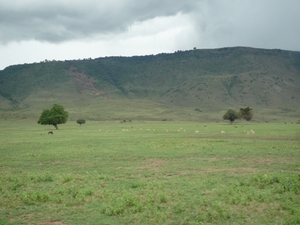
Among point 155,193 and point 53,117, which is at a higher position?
point 53,117

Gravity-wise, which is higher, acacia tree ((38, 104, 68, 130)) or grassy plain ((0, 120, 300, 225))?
acacia tree ((38, 104, 68, 130))

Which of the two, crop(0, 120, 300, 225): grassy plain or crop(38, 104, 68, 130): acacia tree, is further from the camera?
crop(38, 104, 68, 130): acacia tree

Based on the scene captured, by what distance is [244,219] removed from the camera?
443 inches

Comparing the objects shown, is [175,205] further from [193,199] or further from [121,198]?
[121,198]

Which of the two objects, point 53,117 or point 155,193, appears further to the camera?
point 53,117

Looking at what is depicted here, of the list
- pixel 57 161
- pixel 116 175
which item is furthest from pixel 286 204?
pixel 57 161

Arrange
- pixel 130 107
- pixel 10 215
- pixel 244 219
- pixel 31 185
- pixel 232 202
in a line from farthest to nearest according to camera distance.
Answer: pixel 130 107
pixel 31 185
pixel 232 202
pixel 10 215
pixel 244 219

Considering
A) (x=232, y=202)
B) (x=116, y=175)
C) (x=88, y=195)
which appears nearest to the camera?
(x=232, y=202)

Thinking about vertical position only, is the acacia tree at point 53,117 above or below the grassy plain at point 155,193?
above

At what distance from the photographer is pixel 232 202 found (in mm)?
13117

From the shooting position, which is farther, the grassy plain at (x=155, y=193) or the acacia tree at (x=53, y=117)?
the acacia tree at (x=53, y=117)

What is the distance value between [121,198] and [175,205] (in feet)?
7.91

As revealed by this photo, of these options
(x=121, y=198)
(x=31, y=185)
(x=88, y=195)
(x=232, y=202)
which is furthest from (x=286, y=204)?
(x=31, y=185)

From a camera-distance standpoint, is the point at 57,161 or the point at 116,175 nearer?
the point at 116,175
